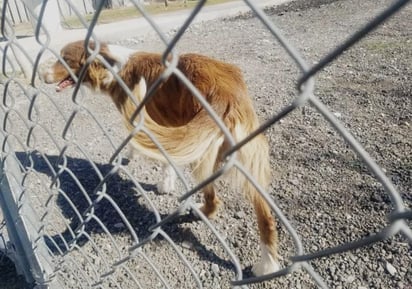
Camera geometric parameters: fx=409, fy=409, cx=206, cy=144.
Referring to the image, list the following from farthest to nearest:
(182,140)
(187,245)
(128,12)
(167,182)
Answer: (128,12), (167,182), (187,245), (182,140)

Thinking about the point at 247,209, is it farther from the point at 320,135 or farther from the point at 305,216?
the point at 320,135

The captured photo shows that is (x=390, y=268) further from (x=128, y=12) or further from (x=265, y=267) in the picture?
(x=128, y=12)

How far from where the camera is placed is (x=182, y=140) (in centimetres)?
154

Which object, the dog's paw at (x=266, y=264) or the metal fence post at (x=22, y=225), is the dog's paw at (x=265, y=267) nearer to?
the dog's paw at (x=266, y=264)

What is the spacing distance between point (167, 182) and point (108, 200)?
0.94 metres

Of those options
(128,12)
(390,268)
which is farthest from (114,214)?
(128,12)

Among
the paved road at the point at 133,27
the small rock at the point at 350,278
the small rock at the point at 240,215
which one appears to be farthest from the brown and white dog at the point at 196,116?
the paved road at the point at 133,27

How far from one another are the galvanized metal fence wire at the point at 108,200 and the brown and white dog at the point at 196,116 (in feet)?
0.61

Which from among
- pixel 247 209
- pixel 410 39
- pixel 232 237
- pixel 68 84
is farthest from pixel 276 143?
pixel 410 39

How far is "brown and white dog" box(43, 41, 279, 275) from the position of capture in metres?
1.55

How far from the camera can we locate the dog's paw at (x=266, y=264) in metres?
2.02

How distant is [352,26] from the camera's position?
19.1ft

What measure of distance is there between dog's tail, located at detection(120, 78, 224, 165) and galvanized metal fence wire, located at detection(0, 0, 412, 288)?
149 millimetres

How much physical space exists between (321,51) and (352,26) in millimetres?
1240
